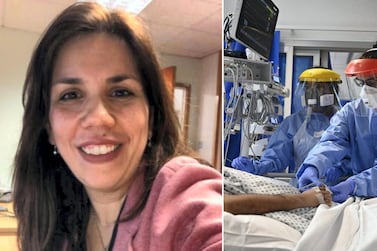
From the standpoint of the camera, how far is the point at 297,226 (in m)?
0.77

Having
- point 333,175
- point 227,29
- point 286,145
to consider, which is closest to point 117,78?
point 227,29

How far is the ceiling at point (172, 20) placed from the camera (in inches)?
25.3

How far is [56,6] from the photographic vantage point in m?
0.64

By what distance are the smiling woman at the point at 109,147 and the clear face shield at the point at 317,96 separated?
0.27 meters

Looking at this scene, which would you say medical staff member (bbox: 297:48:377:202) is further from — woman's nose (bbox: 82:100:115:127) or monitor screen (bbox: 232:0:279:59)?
woman's nose (bbox: 82:100:115:127)

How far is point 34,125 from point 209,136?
0.29 metres

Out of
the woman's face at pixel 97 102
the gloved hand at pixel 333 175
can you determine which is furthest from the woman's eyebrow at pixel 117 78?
the gloved hand at pixel 333 175

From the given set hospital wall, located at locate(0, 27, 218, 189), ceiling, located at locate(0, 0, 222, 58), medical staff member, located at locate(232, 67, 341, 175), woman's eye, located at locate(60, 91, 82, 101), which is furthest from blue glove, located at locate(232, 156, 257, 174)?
woman's eye, located at locate(60, 91, 82, 101)

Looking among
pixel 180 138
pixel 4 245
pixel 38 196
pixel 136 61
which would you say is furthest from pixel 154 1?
pixel 4 245

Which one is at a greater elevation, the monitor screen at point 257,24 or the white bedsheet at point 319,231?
the monitor screen at point 257,24

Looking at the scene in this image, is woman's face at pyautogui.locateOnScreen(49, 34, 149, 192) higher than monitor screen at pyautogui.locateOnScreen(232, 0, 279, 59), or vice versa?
monitor screen at pyautogui.locateOnScreen(232, 0, 279, 59)

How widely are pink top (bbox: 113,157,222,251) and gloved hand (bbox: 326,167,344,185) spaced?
0.27m

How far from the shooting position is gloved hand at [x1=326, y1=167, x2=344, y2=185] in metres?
0.79

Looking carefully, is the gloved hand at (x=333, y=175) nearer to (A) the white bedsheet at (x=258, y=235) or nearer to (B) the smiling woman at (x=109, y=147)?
(A) the white bedsheet at (x=258, y=235)
